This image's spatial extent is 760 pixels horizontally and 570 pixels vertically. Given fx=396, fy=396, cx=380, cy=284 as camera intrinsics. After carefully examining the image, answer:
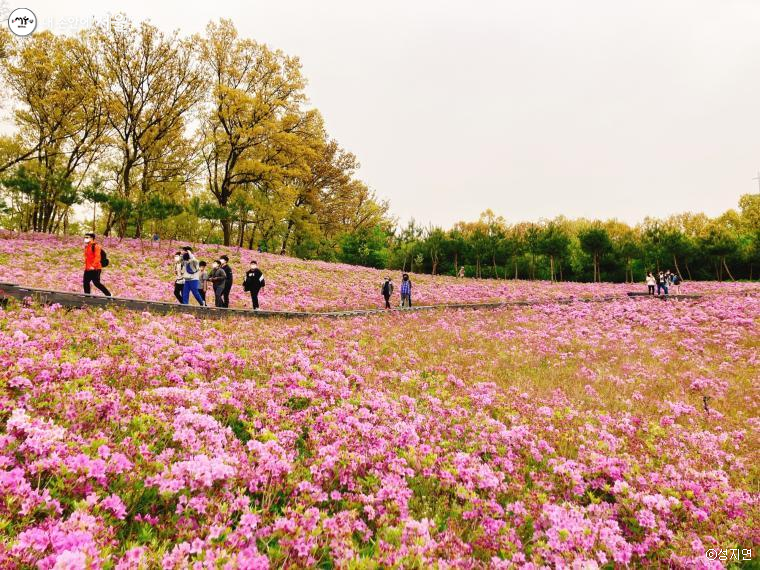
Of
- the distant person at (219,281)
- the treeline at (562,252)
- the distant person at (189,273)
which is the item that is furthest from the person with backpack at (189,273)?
the treeline at (562,252)

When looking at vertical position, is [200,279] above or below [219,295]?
above

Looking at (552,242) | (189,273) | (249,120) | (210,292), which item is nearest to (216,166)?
(249,120)

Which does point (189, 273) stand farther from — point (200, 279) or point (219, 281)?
point (200, 279)

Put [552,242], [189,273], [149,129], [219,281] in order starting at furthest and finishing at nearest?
1. [552,242]
2. [149,129]
3. [219,281]
4. [189,273]

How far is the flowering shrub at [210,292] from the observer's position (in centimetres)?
2045

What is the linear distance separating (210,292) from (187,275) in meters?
12.2

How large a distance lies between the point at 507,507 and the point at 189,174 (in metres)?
50.7

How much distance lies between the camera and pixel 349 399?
7.56 meters

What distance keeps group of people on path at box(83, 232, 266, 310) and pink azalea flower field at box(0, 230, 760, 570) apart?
385 cm

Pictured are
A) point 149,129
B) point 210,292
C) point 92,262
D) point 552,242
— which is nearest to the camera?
point 92,262

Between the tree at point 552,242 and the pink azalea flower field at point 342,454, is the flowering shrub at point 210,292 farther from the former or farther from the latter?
the tree at point 552,242

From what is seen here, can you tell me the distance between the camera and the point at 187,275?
52.7ft

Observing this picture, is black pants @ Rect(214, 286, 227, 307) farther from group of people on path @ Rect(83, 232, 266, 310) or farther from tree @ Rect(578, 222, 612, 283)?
tree @ Rect(578, 222, 612, 283)

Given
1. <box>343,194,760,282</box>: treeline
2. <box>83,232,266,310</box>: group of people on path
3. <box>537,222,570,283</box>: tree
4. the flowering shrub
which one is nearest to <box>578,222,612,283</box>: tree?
<box>343,194,760,282</box>: treeline
